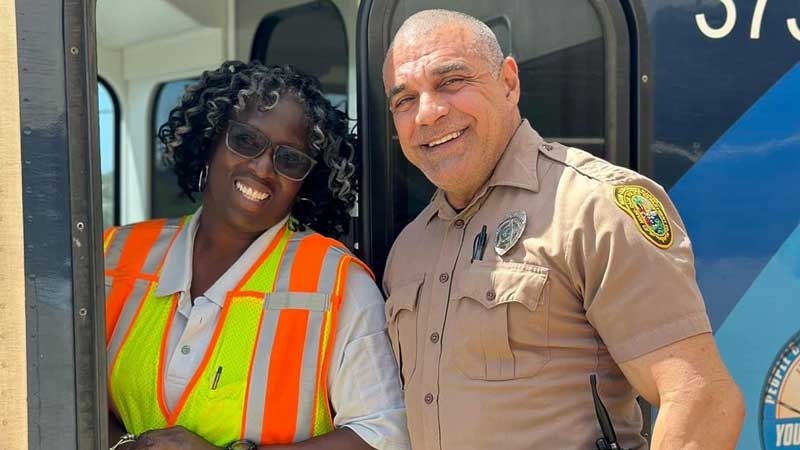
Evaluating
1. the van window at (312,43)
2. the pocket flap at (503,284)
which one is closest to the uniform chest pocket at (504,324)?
the pocket flap at (503,284)

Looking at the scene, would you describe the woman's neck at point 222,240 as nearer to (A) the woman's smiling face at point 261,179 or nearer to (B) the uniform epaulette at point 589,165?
(A) the woman's smiling face at point 261,179

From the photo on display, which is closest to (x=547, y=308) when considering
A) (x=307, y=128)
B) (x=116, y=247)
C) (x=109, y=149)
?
(x=307, y=128)

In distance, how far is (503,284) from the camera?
1.73 metres

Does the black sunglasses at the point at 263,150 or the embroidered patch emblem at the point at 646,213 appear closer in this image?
the embroidered patch emblem at the point at 646,213

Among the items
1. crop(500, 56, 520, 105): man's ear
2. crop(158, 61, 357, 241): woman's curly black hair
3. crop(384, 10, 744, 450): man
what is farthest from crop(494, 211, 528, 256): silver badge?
crop(158, 61, 357, 241): woman's curly black hair

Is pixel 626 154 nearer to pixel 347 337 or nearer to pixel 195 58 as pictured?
pixel 347 337

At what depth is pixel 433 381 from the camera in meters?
1.80

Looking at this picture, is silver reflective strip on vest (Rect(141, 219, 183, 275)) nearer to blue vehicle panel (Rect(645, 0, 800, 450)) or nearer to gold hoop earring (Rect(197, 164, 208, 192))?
gold hoop earring (Rect(197, 164, 208, 192))

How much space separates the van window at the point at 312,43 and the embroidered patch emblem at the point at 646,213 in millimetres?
1558

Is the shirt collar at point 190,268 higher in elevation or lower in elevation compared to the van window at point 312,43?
lower

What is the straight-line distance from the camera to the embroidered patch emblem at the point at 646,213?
1.62 m

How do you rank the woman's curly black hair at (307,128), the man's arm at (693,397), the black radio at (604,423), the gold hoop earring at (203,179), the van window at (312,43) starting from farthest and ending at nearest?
the van window at (312,43) < the gold hoop earring at (203,179) < the woman's curly black hair at (307,128) < the black radio at (604,423) < the man's arm at (693,397)

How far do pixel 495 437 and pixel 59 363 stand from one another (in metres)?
0.75

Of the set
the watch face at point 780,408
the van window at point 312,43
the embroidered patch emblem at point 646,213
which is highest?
the van window at point 312,43
